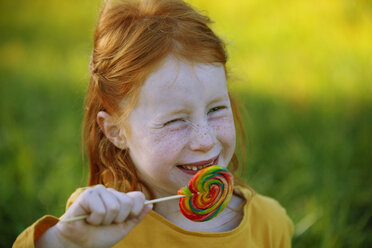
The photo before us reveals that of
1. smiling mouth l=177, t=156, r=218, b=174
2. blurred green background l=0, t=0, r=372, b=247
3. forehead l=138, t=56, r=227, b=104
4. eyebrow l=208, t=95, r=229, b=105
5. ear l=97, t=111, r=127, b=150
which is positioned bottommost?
blurred green background l=0, t=0, r=372, b=247

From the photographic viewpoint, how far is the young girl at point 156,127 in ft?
5.24

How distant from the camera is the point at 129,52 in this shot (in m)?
1.79

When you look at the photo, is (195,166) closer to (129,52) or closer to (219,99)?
(219,99)

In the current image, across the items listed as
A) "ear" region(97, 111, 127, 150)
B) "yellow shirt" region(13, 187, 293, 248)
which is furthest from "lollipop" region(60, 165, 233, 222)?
"ear" region(97, 111, 127, 150)

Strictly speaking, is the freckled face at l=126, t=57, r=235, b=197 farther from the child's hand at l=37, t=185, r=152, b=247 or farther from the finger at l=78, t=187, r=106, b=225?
the finger at l=78, t=187, r=106, b=225

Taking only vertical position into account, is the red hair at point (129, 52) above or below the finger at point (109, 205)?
above

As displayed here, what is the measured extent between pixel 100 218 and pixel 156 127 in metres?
0.42

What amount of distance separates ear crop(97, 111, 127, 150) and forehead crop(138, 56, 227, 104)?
0.68 feet

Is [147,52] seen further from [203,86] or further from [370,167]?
[370,167]

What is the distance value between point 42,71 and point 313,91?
272cm

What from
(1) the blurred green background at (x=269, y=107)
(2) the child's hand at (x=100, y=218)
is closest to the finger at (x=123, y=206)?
(2) the child's hand at (x=100, y=218)

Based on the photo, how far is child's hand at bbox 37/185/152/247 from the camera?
145 centimetres

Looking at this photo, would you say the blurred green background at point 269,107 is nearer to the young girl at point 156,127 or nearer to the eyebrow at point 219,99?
the young girl at point 156,127

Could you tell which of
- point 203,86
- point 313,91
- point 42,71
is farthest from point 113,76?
point 42,71
